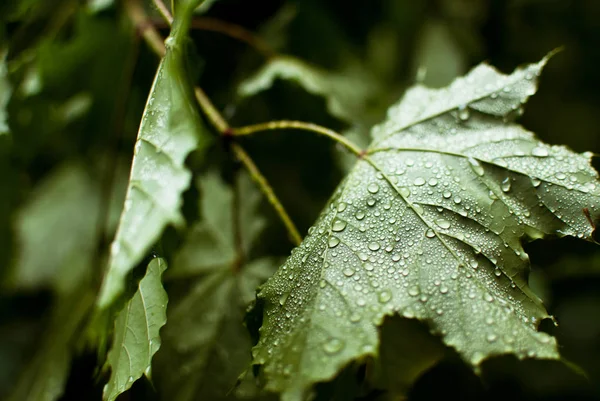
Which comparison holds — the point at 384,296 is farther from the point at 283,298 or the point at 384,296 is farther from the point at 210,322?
the point at 210,322

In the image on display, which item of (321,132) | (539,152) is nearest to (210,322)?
(321,132)

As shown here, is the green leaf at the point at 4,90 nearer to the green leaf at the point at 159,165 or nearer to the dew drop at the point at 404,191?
the green leaf at the point at 159,165

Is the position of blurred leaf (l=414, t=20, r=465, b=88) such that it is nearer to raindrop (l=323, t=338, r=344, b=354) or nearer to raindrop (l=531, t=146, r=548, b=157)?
raindrop (l=531, t=146, r=548, b=157)

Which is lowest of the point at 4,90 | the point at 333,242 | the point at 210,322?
the point at 210,322

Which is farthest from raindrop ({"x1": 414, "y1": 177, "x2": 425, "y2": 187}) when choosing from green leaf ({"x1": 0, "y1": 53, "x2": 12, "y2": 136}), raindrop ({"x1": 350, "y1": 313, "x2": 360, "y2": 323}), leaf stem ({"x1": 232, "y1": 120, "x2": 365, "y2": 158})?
green leaf ({"x1": 0, "y1": 53, "x2": 12, "y2": 136})

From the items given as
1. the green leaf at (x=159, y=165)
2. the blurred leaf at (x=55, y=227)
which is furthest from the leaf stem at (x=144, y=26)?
the blurred leaf at (x=55, y=227)
